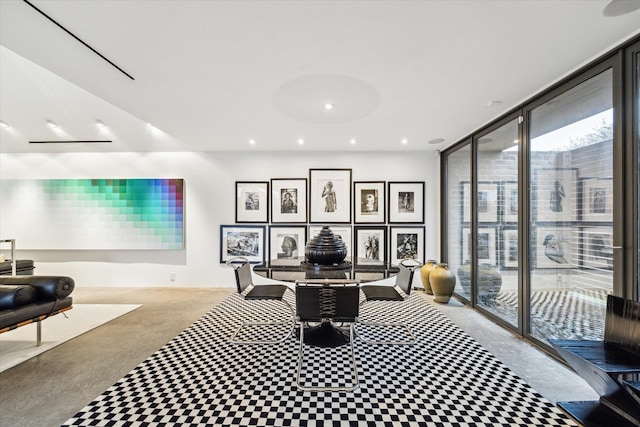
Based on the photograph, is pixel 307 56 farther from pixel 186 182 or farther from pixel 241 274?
pixel 186 182

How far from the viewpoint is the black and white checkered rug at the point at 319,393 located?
1.79 meters

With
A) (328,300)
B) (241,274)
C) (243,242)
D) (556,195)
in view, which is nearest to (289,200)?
(243,242)

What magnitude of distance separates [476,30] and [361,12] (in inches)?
30.3

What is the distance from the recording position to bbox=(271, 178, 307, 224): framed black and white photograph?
5207mm

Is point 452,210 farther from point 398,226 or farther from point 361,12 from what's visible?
point 361,12

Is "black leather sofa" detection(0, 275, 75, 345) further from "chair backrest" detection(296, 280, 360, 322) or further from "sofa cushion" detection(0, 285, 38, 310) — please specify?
"chair backrest" detection(296, 280, 360, 322)

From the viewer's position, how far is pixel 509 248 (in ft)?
10.7

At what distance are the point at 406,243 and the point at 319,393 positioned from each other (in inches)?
140

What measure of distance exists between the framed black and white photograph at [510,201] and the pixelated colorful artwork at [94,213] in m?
5.09

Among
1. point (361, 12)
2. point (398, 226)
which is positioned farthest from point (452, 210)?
point (361, 12)

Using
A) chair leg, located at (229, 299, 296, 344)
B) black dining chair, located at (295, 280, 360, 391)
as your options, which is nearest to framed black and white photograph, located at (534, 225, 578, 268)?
black dining chair, located at (295, 280, 360, 391)

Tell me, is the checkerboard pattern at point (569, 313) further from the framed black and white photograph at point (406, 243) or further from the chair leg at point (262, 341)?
the chair leg at point (262, 341)

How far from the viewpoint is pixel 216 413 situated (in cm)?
183

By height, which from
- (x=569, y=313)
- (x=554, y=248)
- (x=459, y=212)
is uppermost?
(x=459, y=212)
